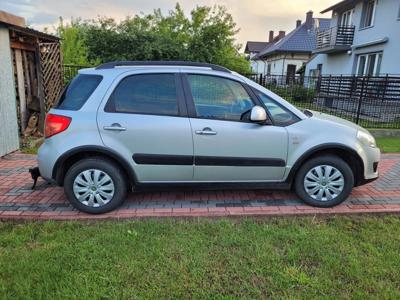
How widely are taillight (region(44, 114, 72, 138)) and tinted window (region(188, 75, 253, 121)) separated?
1.48 meters

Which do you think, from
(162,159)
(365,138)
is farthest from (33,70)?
(365,138)

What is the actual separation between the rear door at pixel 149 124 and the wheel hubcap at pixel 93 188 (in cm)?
35

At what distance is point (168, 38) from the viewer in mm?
17109

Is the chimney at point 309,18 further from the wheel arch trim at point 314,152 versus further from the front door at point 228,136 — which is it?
the front door at point 228,136

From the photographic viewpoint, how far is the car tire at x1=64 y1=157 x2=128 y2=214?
371 cm

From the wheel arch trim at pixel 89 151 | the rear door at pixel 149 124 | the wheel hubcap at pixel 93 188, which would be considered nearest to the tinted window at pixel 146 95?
the rear door at pixel 149 124

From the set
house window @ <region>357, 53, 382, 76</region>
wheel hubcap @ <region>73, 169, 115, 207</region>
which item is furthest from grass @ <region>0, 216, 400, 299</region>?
house window @ <region>357, 53, 382, 76</region>

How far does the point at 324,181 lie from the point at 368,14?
17.1 metres

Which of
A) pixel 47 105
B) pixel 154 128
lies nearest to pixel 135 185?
pixel 154 128

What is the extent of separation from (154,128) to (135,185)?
0.74 metres

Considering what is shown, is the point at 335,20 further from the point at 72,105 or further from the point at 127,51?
the point at 72,105

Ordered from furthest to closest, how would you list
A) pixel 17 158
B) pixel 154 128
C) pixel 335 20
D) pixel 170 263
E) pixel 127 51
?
1. pixel 335 20
2. pixel 127 51
3. pixel 17 158
4. pixel 154 128
5. pixel 170 263

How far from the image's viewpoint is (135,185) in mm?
3863

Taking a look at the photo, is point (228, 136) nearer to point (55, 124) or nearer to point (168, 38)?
point (55, 124)
